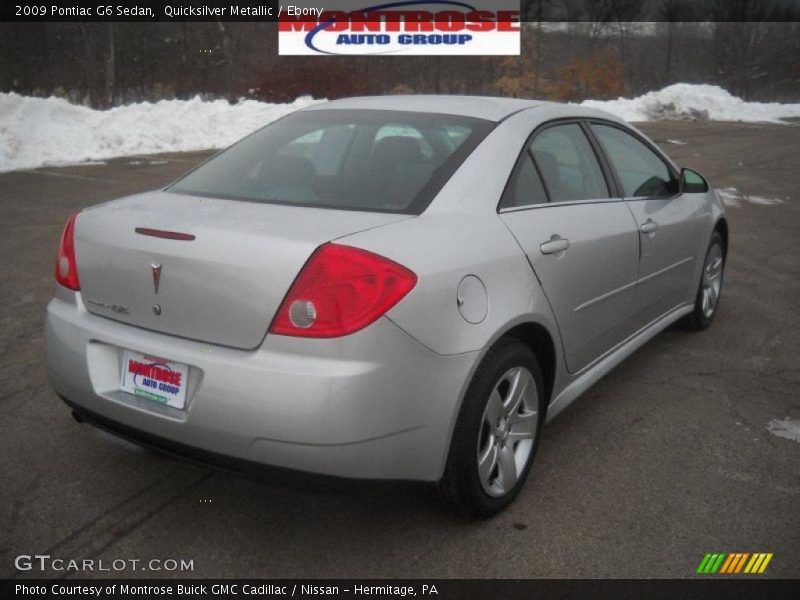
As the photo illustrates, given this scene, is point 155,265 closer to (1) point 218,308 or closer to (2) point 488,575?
(1) point 218,308

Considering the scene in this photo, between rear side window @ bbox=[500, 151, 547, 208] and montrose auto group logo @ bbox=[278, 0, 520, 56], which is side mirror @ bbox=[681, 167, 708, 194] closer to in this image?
rear side window @ bbox=[500, 151, 547, 208]

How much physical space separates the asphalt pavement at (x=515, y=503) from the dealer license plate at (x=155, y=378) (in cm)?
39

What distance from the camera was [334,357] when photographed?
2.23 metres

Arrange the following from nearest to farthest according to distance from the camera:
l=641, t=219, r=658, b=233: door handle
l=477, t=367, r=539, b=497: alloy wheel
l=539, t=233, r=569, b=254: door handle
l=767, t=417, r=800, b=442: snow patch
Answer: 1. l=477, t=367, r=539, b=497: alloy wheel
2. l=539, t=233, r=569, b=254: door handle
3. l=767, t=417, r=800, b=442: snow patch
4. l=641, t=219, r=658, b=233: door handle

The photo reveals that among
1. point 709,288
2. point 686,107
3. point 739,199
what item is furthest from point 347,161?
point 686,107

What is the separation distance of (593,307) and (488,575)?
52.6 inches

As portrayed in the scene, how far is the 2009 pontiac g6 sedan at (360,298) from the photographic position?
2.26 m

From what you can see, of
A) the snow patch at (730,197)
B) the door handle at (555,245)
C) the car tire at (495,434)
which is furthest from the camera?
the snow patch at (730,197)

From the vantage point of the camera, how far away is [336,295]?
2252mm

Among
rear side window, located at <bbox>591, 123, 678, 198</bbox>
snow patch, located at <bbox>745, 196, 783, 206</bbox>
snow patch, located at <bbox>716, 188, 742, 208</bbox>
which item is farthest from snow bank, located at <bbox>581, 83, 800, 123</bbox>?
rear side window, located at <bbox>591, 123, 678, 198</bbox>

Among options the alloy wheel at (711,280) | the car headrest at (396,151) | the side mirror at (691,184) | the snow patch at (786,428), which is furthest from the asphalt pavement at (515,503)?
the car headrest at (396,151)

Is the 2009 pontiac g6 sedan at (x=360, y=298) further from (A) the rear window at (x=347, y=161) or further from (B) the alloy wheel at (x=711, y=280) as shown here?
(B) the alloy wheel at (x=711, y=280)

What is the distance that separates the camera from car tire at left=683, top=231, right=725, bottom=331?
496cm

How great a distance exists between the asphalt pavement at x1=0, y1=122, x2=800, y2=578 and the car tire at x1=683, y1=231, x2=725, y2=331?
1.30ft
